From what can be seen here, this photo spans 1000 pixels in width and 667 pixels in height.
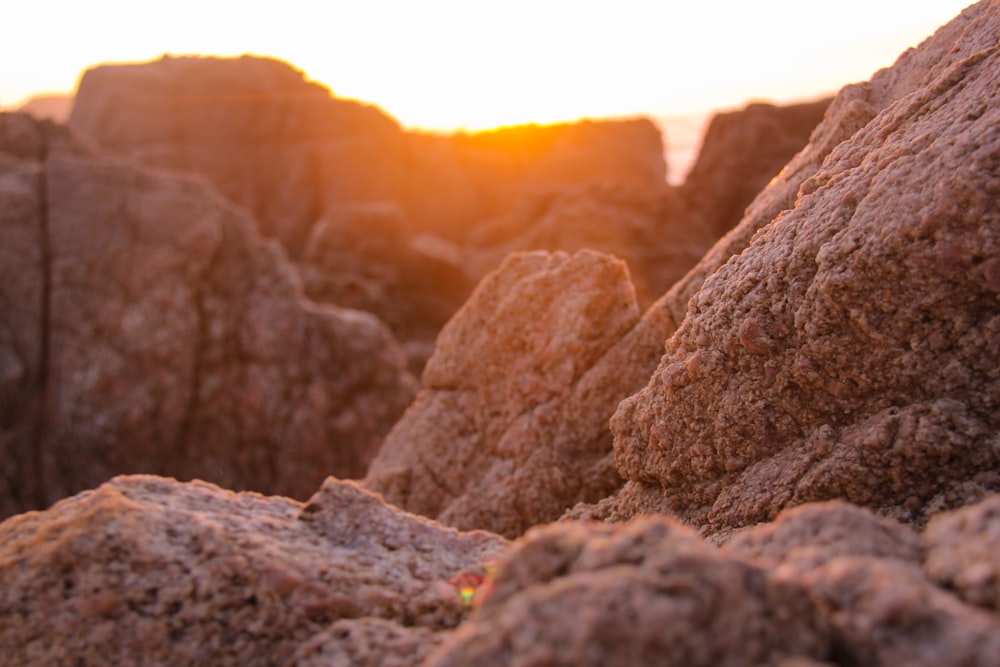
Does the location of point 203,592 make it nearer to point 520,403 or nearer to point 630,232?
point 520,403

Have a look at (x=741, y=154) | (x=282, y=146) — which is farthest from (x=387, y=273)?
(x=282, y=146)

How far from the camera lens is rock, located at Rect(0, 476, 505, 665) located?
204cm

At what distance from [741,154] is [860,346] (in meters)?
14.1

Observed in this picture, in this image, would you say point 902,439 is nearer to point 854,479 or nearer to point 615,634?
point 854,479

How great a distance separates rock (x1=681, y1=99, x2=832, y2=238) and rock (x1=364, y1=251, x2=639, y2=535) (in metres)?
10.8

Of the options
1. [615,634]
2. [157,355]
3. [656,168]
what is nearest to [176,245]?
[157,355]


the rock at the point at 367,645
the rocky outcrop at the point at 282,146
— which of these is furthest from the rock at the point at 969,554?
the rocky outcrop at the point at 282,146

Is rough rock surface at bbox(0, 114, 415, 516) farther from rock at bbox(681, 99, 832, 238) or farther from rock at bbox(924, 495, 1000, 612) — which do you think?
rock at bbox(924, 495, 1000, 612)

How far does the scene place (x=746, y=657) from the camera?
141 cm

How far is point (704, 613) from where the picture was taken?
4.68ft

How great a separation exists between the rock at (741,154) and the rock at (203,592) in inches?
522

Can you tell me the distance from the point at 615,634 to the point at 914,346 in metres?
1.49

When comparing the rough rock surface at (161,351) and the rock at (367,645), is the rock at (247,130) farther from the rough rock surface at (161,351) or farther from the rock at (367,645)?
the rock at (367,645)

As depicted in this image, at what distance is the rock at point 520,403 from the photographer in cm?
411
